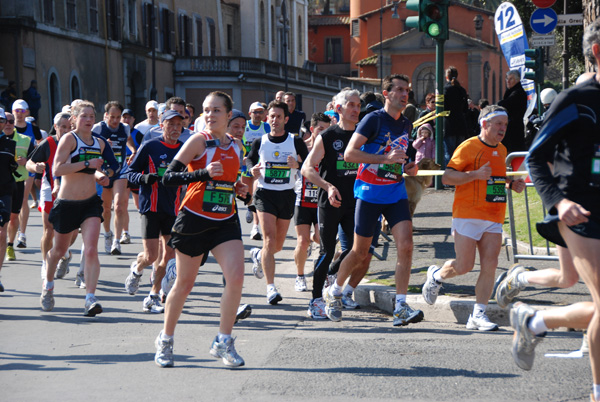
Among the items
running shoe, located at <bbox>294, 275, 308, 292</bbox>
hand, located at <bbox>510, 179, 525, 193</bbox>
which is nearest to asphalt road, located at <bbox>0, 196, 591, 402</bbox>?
running shoe, located at <bbox>294, 275, 308, 292</bbox>

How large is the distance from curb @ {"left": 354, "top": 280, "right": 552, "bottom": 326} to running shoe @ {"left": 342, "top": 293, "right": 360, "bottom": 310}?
190 mm

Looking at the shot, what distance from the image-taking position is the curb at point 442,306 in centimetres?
820

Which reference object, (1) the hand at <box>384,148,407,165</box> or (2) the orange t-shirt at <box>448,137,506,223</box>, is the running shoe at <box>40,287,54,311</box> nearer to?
(1) the hand at <box>384,148,407,165</box>

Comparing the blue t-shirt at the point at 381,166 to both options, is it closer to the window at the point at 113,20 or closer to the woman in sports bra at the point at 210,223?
the woman in sports bra at the point at 210,223

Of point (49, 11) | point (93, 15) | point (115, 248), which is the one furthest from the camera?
point (93, 15)

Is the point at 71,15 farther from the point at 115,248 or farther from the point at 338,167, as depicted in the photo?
the point at 338,167

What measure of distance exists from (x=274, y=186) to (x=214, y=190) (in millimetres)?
3202

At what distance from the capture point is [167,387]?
6.02 m

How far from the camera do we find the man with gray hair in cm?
1684

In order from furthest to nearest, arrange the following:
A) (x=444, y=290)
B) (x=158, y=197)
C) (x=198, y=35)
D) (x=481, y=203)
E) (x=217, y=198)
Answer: (x=198, y=35), (x=158, y=197), (x=444, y=290), (x=481, y=203), (x=217, y=198)

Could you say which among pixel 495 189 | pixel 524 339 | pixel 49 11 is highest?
pixel 49 11

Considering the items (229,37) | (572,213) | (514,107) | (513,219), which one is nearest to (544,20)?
(514,107)

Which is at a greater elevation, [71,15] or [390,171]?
[71,15]

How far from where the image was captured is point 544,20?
17.3m
